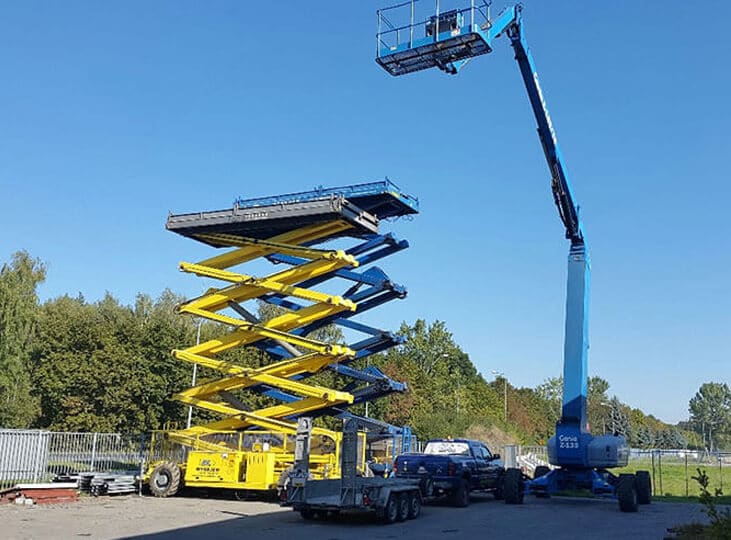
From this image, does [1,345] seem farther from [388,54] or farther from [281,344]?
[388,54]

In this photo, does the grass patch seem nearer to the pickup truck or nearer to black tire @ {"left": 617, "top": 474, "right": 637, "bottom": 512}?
black tire @ {"left": 617, "top": 474, "right": 637, "bottom": 512}

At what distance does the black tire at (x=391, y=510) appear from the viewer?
59.7 ft

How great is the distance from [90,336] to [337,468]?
22.5 m

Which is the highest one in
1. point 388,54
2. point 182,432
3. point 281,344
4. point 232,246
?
point 388,54

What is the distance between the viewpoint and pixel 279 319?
28.0 metres

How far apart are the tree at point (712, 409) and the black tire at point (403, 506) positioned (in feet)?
545

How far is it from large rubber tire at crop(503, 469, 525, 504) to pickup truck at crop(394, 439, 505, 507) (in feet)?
3.38

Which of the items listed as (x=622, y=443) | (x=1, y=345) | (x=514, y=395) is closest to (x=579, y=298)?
(x=622, y=443)

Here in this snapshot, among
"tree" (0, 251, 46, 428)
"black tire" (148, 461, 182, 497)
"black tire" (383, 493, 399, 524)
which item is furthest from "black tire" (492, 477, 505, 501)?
"tree" (0, 251, 46, 428)

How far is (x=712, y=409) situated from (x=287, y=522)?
173 meters

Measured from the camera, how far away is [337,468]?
24.6 m

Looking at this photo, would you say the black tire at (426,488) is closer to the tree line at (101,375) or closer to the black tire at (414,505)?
the black tire at (414,505)

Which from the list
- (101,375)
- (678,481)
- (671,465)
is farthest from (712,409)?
(101,375)

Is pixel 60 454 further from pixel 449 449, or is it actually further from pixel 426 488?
pixel 449 449
